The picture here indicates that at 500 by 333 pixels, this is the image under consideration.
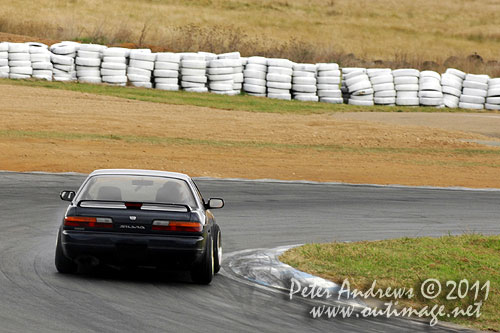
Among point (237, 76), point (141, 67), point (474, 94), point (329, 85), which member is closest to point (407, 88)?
point (474, 94)

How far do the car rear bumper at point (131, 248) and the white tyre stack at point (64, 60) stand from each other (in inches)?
1083

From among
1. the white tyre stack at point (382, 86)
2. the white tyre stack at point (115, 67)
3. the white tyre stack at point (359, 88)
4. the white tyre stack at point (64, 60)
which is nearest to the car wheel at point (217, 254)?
the white tyre stack at point (115, 67)

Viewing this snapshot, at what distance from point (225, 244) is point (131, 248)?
3979 millimetres

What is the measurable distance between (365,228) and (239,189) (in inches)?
180

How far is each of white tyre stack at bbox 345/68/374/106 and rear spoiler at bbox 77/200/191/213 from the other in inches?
1139

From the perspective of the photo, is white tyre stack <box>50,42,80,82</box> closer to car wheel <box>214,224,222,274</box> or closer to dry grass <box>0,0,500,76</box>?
dry grass <box>0,0,500,76</box>

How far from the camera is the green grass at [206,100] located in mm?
36097

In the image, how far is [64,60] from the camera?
122 feet

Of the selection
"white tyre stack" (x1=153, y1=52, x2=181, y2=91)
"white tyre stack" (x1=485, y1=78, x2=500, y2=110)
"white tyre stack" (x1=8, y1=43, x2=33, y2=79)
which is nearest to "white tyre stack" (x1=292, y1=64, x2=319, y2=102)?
"white tyre stack" (x1=153, y1=52, x2=181, y2=91)

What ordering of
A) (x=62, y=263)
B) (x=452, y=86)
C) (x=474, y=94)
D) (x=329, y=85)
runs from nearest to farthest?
(x=62, y=263)
(x=329, y=85)
(x=452, y=86)
(x=474, y=94)

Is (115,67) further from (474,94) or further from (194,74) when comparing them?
(474,94)

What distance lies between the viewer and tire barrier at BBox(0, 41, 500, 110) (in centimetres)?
3688

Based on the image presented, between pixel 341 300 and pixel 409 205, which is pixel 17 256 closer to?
pixel 341 300

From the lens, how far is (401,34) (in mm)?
78562
